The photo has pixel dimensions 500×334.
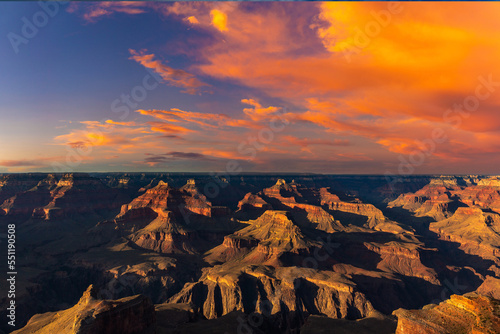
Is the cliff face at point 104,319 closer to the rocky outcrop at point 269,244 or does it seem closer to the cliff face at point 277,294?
the cliff face at point 277,294

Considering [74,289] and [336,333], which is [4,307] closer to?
[74,289]

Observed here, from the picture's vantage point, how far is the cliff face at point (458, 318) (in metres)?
40.8

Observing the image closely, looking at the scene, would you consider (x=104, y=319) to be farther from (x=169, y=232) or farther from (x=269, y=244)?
(x=169, y=232)

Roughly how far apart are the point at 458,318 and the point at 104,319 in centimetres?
6071

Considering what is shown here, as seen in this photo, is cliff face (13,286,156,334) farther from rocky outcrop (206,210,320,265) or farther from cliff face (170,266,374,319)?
rocky outcrop (206,210,320,265)

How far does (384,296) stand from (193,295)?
3028 inches

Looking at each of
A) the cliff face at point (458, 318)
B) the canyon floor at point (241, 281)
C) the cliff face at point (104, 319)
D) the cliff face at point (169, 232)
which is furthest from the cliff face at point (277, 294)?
the cliff face at point (169, 232)

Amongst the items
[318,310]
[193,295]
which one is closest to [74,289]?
[193,295]

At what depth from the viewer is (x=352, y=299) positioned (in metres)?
98.6

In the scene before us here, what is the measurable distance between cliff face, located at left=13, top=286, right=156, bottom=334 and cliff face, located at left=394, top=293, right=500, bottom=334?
1948 inches

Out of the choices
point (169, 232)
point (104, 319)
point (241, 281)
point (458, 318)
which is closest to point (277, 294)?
point (241, 281)

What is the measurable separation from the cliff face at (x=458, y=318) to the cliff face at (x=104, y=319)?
4949 cm

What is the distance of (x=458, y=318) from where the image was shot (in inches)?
1777

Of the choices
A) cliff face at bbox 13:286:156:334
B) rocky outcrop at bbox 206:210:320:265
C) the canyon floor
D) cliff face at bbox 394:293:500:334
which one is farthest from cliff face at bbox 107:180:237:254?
cliff face at bbox 394:293:500:334
